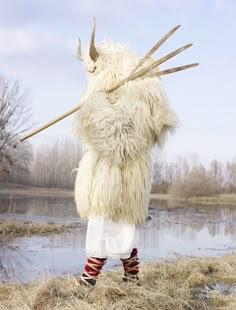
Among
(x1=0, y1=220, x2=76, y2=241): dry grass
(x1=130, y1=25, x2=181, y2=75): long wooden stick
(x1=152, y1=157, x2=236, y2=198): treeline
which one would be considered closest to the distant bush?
(x1=152, y1=157, x2=236, y2=198): treeline

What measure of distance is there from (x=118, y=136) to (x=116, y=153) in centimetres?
13

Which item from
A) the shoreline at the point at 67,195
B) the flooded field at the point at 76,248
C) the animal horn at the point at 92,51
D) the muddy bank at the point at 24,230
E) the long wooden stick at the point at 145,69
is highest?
the animal horn at the point at 92,51

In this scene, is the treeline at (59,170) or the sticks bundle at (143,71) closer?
the sticks bundle at (143,71)

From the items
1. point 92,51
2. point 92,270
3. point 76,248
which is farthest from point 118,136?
point 76,248

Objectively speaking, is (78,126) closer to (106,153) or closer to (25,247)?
(106,153)

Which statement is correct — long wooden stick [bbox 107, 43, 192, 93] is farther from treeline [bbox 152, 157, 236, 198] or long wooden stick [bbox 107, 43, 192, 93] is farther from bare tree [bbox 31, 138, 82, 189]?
bare tree [bbox 31, 138, 82, 189]

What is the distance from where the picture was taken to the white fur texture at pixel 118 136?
3.67m

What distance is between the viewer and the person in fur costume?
3.68 metres

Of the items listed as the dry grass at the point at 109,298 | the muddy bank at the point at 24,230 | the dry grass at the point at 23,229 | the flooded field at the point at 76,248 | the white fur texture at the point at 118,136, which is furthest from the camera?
the dry grass at the point at 23,229

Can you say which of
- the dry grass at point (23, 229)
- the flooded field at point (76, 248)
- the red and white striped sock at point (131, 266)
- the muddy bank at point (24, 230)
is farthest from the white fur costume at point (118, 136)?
the dry grass at point (23, 229)

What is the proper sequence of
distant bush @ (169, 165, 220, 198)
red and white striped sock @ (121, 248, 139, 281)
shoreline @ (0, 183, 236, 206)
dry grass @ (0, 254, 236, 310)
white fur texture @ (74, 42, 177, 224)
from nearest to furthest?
dry grass @ (0, 254, 236, 310)
white fur texture @ (74, 42, 177, 224)
red and white striped sock @ (121, 248, 139, 281)
shoreline @ (0, 183, 236, 206)
distant bush @ (169, 165, 220, 198)

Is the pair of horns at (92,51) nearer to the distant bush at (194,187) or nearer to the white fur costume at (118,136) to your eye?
→ the white fur costume at (118,136)

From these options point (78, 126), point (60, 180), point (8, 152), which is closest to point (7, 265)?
point (78, 126)

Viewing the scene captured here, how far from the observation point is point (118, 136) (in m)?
3.66
